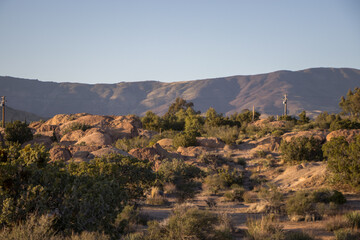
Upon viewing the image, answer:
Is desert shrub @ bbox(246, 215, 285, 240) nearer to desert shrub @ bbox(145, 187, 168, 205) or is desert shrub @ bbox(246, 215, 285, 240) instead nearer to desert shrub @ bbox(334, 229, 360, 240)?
desert shrub @ bbox(334, 229, 360, 240)

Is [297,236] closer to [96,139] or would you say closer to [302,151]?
[302,151]

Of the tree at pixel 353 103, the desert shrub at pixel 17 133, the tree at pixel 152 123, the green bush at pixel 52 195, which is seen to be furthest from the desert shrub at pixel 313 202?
the tree at pixel 353 103

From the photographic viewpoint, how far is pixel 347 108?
193 ft

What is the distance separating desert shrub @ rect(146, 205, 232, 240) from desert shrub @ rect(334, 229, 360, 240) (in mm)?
2690

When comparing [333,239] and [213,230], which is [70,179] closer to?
[213,230]

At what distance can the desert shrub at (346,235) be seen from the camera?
27.9 ft

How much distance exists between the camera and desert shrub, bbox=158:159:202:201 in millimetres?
13983

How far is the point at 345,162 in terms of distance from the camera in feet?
45.2

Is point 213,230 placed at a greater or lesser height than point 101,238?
lesser

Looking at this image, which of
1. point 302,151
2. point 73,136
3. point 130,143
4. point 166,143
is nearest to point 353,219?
point 302,151

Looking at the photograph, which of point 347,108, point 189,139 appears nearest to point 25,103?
point 347,108

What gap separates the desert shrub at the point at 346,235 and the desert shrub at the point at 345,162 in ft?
16.6

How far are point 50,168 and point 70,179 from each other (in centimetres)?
45

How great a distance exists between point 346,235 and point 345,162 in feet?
19.3
